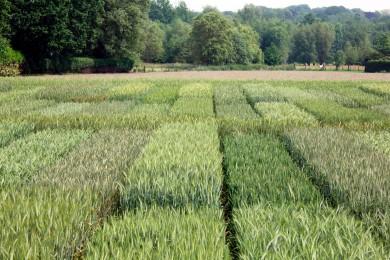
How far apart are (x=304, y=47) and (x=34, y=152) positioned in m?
163

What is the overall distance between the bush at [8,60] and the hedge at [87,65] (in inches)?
226

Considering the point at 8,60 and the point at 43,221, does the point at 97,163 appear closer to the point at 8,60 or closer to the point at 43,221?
the point at 43,221

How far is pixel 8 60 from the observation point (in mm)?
38844

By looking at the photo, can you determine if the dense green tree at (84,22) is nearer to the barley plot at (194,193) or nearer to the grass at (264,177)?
the barley plot at (194,193)

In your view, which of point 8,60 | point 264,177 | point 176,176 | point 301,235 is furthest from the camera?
point 8,60

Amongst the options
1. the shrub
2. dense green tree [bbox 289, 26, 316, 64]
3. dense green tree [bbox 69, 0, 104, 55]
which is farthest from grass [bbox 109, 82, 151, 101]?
dense green tree [bbox 289, 26, 316, 64]

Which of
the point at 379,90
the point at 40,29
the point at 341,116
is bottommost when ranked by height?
the point at 379,90

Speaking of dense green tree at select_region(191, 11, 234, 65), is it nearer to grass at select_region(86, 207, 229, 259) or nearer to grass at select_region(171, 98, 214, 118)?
grass at select_region(171, 98, 214, 118)

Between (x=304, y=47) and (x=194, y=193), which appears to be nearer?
(x=194, y=193)

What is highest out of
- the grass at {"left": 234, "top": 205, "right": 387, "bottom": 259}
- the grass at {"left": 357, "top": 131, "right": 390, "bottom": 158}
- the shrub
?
the grass at {"left": 234, "top": 205, "right": 387, "bottom": 259}

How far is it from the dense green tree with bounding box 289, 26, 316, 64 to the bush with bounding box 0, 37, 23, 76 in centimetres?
12929

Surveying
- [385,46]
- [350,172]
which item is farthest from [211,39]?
[350,172]

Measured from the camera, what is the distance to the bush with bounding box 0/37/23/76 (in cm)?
3688

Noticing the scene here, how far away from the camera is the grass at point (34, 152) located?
5.71m
